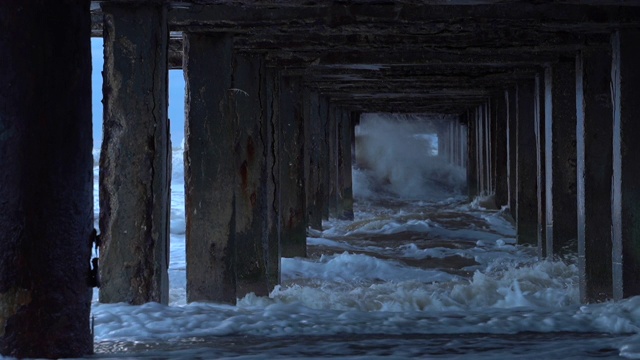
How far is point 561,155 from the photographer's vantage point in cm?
1006

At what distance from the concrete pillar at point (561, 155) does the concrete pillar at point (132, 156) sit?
5439 mm

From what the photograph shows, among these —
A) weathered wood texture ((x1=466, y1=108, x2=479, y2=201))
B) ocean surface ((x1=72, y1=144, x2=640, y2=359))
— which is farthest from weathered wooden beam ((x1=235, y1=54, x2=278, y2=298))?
weathered wood texture ((x1=466, y1=108, x2=479, y2=201))

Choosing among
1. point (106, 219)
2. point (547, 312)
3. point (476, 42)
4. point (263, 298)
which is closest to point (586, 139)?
point (476, 42)

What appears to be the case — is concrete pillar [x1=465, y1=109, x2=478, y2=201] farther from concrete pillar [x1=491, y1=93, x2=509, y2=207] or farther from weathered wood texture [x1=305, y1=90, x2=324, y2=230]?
weathered wood texture [x1=305, y1=90, x2=324, y2=230]

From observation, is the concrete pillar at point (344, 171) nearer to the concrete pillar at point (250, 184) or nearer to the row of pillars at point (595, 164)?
the row of pillars at point (595, 164)

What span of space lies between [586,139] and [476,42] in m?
1.36

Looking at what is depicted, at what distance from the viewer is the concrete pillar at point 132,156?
20.0 feet

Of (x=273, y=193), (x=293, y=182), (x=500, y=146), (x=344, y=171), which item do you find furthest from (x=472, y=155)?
(x=273, y=193)

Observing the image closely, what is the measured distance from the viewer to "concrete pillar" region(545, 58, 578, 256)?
9.98 m

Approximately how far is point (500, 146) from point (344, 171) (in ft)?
18.3

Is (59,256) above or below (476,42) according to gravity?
below

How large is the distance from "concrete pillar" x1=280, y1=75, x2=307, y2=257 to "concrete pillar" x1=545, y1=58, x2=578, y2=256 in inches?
143

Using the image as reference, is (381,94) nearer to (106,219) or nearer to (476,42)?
(476,42)

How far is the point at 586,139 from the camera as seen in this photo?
7918 mm
